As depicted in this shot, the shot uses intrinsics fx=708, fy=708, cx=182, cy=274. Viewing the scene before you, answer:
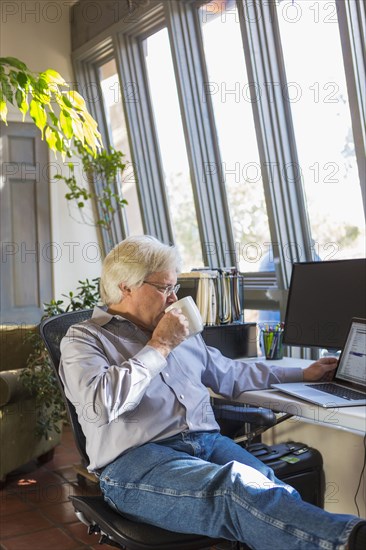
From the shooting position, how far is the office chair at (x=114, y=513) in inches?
75.1

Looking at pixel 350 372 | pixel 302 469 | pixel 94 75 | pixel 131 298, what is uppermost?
pixel 94 75

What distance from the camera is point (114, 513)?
2.04 metres

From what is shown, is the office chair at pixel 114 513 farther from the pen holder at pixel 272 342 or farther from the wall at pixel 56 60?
the wall at pixel 56 60

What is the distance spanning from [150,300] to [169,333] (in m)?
0.20

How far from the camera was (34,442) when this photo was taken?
14.2 feet

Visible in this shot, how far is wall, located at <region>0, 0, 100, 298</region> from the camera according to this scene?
5.89m

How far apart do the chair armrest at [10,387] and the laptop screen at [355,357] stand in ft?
7.33

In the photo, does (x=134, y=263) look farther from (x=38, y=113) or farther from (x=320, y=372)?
(x=320, y=372)

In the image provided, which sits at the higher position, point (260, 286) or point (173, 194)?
point (173, 194)

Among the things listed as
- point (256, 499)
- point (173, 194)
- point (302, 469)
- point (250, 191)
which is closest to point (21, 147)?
point (173, 194)

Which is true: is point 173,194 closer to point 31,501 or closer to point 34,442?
point 34,442

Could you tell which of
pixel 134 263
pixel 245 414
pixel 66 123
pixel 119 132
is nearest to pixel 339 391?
pixel 245 414

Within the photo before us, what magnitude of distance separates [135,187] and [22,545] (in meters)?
3.12

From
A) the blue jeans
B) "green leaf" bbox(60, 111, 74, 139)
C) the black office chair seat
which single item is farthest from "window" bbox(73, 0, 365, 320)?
the black office chair seat
